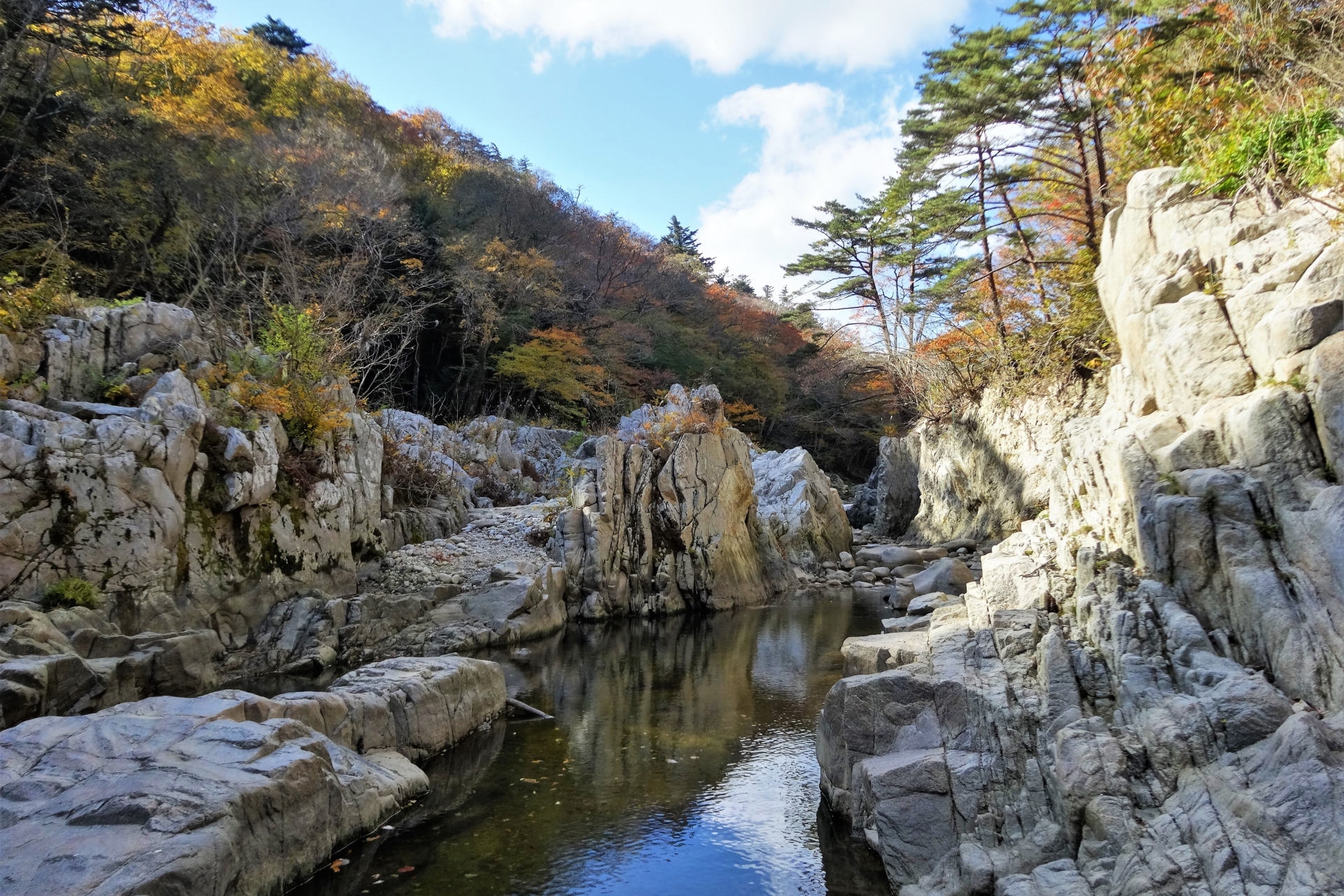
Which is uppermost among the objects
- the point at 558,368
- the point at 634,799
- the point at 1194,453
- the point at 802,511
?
the point at 558,368

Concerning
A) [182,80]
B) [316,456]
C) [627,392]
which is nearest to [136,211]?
[182,80]

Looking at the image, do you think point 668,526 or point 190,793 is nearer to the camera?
point 190,793

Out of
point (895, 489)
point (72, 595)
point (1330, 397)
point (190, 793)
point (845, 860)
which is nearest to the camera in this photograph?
point (190, 793)

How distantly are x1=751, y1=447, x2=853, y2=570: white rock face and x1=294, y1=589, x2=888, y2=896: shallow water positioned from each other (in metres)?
10.5

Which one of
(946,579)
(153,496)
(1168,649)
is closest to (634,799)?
(1168,649)

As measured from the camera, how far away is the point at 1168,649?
6254 millimetres

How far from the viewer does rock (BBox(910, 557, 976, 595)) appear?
18.7 m

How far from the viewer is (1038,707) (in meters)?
6.60

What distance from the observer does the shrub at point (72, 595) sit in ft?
34.5

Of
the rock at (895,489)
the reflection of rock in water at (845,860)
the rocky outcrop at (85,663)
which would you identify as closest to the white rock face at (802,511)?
the rock at (895,489)

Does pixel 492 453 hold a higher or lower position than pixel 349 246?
lower

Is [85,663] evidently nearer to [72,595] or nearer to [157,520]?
[72,595]

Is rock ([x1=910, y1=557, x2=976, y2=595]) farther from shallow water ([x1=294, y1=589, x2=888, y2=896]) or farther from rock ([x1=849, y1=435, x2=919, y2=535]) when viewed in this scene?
rock ([x1=849, y1=435, x2=919, y2=535])

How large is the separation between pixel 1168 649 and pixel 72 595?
12934 mm
